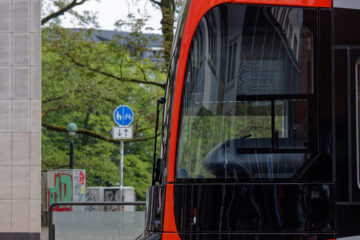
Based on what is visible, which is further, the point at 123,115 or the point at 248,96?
the point at 123,115

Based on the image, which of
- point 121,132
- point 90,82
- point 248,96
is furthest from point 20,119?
point 248,96

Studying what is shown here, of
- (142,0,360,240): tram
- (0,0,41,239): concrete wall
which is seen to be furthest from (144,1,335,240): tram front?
(0,0,41,239): concrete wall

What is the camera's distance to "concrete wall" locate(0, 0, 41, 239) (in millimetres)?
15484

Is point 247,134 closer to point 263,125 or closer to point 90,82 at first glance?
point 263,125

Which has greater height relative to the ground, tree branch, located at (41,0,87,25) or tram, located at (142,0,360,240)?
tree branch, located at (41,0,87,25)

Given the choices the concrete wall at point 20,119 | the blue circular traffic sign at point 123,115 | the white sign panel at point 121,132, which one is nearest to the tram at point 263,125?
the concrete wall at point 20,119

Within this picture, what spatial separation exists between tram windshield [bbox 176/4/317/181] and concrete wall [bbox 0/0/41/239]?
11178 mm

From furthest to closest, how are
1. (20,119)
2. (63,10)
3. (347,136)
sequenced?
(63,10), (20,119), (347,136)

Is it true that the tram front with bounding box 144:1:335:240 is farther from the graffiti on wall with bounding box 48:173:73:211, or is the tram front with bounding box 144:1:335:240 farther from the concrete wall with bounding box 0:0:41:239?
the graffiti on wall with bounding box 48:173:73:211

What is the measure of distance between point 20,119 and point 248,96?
11550 millimetres

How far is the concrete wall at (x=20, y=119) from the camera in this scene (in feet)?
50.8

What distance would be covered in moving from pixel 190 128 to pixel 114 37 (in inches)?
516

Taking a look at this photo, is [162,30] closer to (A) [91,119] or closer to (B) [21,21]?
(B) [21,21]

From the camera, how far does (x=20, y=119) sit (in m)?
15.7
